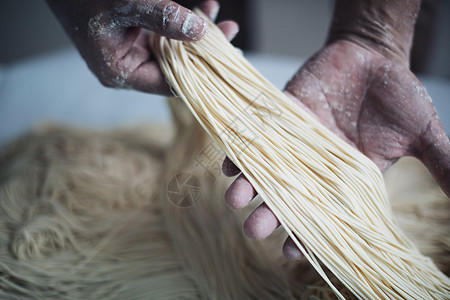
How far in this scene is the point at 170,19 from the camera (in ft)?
1.93

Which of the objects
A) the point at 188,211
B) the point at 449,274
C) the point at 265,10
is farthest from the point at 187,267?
the point at 265,10

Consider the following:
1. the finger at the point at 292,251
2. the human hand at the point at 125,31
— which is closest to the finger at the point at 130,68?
the human hand at the point at 125,31

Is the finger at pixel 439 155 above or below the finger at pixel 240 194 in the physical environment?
above

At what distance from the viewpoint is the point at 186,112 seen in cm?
95

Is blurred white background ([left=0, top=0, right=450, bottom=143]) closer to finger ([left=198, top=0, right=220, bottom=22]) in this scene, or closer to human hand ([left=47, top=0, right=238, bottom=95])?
finger ([left=198, top=0, right=220, bottom=22])

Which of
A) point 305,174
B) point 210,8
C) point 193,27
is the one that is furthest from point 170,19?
point 305,174

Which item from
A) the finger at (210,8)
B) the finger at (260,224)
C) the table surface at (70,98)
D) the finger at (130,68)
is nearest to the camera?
the finger at (260,224)

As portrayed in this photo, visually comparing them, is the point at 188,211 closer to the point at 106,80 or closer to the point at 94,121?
the point at 106,80

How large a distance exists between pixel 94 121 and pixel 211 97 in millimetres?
865

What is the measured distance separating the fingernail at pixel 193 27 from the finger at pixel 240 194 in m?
0.27

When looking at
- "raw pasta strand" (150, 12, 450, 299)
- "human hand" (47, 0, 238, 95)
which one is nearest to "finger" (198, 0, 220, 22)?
"human hand" (47, 0, 238, 95)

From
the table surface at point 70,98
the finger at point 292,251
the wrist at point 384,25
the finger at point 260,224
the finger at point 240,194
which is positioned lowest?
the table surface at point 70,98

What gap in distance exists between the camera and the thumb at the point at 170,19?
0.59 metres

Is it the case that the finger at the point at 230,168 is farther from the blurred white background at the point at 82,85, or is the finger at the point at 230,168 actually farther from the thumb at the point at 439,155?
the blurred white background at the point at 82,85
